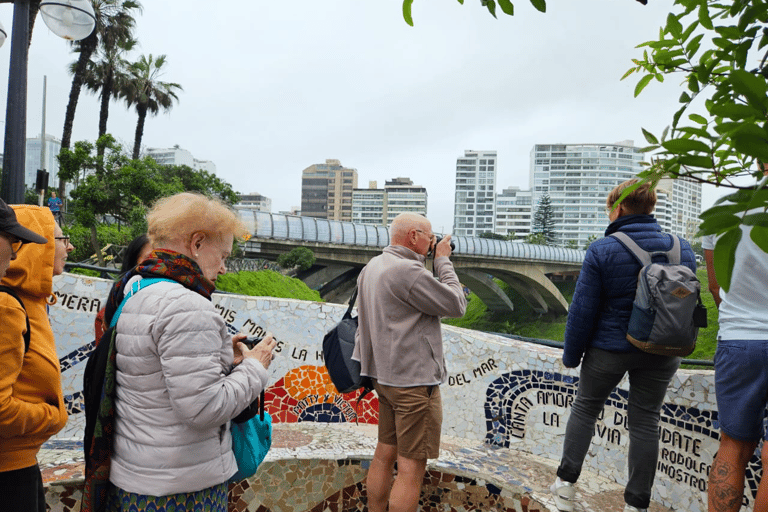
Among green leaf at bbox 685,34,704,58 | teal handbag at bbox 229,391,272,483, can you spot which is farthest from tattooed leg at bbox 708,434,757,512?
teal handbag at bbox 229,391,272,483

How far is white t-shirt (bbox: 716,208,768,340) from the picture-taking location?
1.86 m

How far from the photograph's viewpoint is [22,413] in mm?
1390

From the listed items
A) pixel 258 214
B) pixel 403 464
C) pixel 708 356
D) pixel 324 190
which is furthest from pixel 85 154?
pixel 324 190

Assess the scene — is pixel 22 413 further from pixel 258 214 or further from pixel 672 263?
pixel 258 214

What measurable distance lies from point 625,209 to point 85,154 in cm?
1619

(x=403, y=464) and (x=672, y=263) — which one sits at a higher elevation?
(x=672, y=263)

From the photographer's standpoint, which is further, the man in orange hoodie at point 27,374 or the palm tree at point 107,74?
the palm tree at point 107,74

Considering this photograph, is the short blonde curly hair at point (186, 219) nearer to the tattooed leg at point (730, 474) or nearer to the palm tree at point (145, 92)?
the tattooed leg at point (730, 474)

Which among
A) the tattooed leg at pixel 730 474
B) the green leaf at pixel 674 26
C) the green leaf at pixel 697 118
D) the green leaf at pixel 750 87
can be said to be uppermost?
the green leaf at pixel 674 26

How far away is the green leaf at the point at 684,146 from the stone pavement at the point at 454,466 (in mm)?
2137

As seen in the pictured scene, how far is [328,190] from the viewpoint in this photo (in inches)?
4481

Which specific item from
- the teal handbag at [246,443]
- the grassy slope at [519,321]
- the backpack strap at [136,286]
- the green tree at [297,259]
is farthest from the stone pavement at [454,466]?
the grassy slope at [519,321]

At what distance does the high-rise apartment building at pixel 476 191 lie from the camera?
407 feet

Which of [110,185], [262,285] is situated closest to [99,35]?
[110,185]
